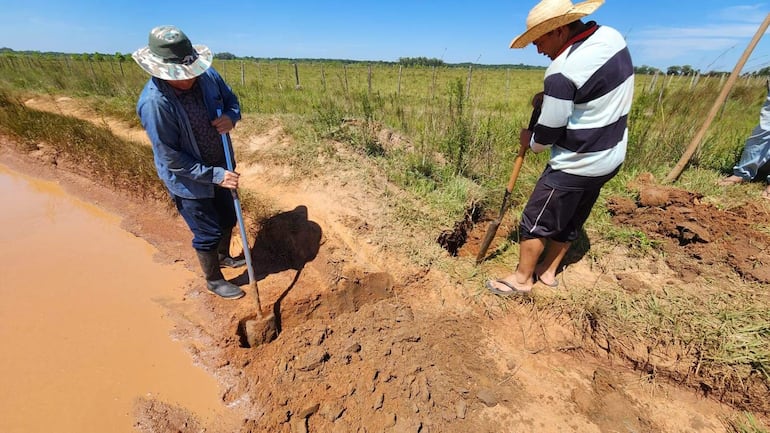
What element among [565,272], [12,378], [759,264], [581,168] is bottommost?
[12,378]

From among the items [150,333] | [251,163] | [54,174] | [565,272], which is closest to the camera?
[150,333]

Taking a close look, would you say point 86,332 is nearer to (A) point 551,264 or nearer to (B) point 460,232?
(B) point 460,232

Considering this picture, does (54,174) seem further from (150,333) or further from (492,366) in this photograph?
(492,366)

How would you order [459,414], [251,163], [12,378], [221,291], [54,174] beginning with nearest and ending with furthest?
[459,414]
[12,378]
[221,291]
[251,163]
[54,174]

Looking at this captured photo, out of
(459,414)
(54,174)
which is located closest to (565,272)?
(459,414)

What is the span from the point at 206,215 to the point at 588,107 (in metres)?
2.43

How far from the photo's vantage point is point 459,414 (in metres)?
1.99

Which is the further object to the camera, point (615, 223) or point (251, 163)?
point (251, 163)

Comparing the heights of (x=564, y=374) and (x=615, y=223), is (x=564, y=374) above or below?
below

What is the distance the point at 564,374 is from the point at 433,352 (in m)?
0.83

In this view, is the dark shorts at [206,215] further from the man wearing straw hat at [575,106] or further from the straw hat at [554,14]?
the straw hat at [554,14]

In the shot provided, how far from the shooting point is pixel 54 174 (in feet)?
16.0

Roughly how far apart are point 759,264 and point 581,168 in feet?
6.79

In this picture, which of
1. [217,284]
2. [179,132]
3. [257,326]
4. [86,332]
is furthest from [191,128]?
[86,332]
